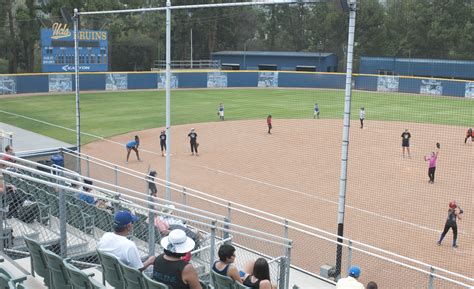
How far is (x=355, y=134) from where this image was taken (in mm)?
32594

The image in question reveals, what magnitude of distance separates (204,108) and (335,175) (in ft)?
68.4

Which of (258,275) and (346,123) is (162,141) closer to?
(346,123)

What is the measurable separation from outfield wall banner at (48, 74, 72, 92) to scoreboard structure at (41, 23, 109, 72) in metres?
2.51

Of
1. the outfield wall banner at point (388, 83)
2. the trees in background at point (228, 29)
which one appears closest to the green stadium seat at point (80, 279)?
the outfield wall banner at point (388, 83)

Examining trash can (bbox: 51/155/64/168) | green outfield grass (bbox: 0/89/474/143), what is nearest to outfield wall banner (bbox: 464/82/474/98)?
green outfield grass (bbox: 0/89/474/143)

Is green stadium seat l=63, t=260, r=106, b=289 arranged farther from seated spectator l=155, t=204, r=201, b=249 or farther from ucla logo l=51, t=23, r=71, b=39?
ucla logo l=51, t=23, r=71, b=39

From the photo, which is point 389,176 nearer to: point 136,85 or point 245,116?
point 245,116

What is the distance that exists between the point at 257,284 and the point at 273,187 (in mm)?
14397

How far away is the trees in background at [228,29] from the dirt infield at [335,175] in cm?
2774

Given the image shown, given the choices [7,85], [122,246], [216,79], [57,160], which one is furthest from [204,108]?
[122,246]

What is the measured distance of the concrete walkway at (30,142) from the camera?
75.1 feet

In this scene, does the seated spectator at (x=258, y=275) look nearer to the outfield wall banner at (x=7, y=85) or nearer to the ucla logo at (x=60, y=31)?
the ucla logo at (x=60, y=31)

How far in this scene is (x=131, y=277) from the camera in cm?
578

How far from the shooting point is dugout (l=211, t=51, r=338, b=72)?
62.9 metres
